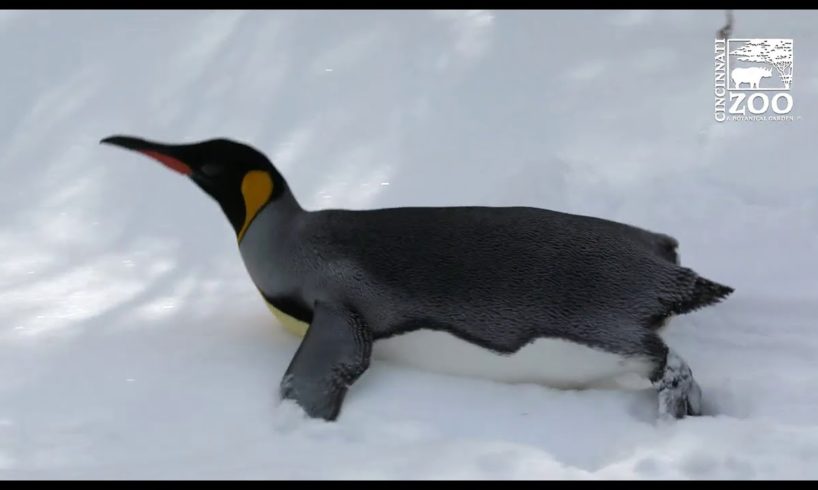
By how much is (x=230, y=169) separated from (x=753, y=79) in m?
2.98

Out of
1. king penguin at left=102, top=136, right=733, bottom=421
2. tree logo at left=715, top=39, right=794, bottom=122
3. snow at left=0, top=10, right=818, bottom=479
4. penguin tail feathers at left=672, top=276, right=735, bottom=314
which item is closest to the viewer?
snow at left=0, top=10, right=818, bottom=479

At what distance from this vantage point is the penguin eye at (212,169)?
260cm

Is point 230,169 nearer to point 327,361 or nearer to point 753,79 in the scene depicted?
point 327,361

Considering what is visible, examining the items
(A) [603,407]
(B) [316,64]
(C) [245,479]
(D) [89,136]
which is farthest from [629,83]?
(C) [245,479]

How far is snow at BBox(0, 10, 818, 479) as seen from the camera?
2170 mm

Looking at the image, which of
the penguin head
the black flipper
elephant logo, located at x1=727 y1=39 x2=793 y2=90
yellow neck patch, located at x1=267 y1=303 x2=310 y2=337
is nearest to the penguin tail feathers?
the black flipper

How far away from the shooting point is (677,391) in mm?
2359

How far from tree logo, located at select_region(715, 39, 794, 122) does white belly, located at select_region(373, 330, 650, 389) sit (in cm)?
230

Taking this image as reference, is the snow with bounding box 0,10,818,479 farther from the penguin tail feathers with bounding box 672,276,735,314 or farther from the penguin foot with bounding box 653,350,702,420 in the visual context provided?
the penguin tail feathers with bounding box 672,276,735,314

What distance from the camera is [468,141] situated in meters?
4.32

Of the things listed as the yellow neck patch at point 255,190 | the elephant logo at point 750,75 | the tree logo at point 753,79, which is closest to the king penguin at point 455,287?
the yellow neck patch at point 255,190

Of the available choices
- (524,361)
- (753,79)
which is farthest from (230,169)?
(753,79)

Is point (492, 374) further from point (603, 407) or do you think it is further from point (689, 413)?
point (689, 413)

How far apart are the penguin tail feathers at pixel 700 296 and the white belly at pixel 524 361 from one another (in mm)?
194
